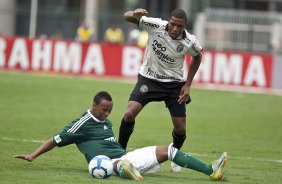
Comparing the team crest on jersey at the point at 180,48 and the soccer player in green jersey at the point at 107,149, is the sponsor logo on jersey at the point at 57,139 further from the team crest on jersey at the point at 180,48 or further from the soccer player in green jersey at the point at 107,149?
the team crest on jersey at the point at 180,48

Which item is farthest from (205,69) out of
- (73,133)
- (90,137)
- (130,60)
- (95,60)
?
(73,133)

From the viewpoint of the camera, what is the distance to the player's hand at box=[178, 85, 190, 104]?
12389 millimetres

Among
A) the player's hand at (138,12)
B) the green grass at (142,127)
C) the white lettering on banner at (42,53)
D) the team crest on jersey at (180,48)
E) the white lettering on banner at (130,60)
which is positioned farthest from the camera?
the white lettering on banner at (42,53)

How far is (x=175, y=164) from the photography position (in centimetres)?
1220

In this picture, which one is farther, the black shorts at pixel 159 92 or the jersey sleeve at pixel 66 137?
the black shorts at pixel 159 92

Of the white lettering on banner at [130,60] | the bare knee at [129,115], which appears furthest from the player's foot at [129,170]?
the white lettering on banner at [130,60]

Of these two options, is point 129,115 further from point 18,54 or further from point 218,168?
point 18,54

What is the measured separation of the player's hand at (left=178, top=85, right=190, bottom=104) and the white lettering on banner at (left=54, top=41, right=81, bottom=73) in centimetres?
2217

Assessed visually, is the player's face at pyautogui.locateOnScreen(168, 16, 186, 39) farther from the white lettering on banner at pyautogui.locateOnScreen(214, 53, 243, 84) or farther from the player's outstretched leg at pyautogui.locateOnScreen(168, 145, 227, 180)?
the white lettering on banner at pyautogui.locateOnScreen(214, 53, 243, 84)

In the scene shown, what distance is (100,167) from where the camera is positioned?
35.8 feet

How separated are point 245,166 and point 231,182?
2.20m

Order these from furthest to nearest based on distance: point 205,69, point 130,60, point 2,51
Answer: point 2,51 → point 130,60 → point 205,69

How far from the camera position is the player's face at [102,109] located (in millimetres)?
11227

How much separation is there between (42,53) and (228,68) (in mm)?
7467
